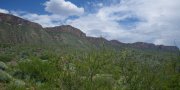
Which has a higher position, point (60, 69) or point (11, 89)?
point (60, 69)

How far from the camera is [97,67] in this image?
31.2 ft

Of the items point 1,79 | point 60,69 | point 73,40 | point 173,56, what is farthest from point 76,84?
point 73,40

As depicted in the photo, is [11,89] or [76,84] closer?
[76,84]

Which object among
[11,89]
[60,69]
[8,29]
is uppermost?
[8,29]

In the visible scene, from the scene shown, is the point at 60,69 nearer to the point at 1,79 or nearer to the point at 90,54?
the point at 90,54

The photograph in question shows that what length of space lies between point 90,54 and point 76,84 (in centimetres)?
104

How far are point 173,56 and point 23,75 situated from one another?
12.8 m

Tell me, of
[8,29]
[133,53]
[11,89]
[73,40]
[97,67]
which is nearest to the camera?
[97,67]

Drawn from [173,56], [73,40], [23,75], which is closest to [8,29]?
[73,40]

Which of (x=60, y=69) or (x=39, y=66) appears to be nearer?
(x=60, y=69)

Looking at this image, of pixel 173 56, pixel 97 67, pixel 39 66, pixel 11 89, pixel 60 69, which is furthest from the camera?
pixel 39 66

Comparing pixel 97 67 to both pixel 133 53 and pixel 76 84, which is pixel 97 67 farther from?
pixel 133 53

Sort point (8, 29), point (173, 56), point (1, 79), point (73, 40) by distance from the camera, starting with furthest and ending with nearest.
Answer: point (73, 40)
point (8, 29)
point (1, 79)
point (173, 56)

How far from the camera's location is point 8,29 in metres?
162
